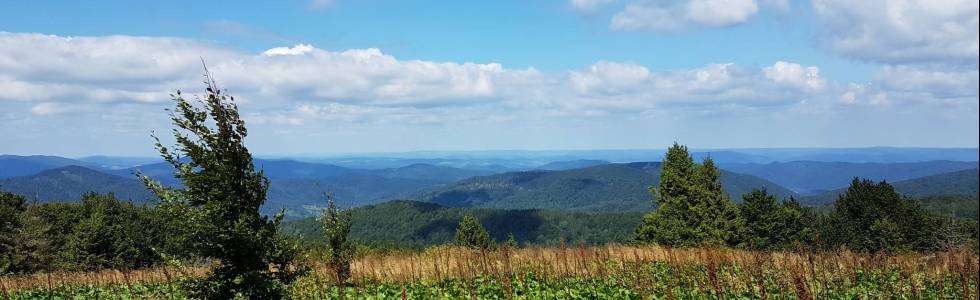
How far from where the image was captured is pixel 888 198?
63.6m

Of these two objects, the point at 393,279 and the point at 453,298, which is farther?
the point at 393,279

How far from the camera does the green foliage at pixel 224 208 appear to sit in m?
8.73

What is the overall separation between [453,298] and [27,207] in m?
90.8

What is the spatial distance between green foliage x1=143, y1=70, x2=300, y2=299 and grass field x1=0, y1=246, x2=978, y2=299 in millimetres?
763

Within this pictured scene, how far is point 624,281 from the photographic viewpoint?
488 inches

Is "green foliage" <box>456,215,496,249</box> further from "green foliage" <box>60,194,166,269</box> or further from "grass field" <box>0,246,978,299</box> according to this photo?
"grass field" <box>0,246,978,299</box>

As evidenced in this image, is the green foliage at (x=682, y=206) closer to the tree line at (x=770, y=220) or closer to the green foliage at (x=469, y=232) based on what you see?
the tree line at (x=770, y=220)

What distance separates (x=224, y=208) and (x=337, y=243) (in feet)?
16.5

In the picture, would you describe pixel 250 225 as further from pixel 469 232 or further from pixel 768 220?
pixel 768 220

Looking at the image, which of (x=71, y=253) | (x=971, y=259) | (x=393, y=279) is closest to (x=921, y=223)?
(x=971, y=259)

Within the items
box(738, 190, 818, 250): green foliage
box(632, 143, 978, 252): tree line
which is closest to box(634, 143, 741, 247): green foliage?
box(632, 143, 978, 252): tree line

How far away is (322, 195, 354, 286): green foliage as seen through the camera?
43.1ft

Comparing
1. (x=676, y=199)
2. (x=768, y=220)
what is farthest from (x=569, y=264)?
(x=768, y=220)

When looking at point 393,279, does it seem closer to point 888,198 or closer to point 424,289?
point 424,289
